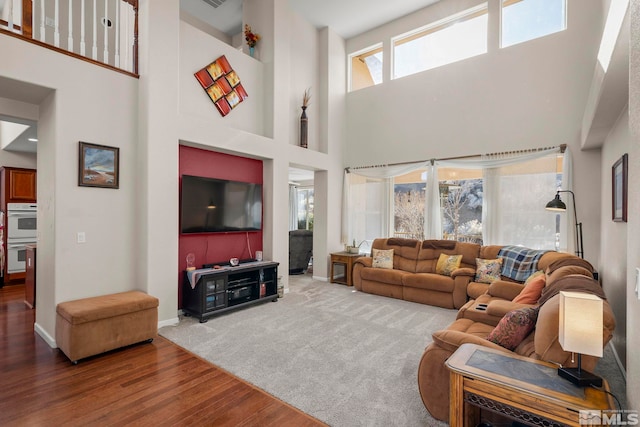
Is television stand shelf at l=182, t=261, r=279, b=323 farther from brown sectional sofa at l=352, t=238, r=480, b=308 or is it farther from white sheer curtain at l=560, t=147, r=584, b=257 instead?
white sheer curtain at l=560, t=147, r=584, b=257

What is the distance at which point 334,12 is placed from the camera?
A: 5.91 m

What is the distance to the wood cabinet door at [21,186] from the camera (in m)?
5.85

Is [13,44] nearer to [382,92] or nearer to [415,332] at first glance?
[415,332]

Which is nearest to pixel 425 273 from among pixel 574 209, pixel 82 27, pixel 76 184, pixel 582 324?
pixel 574 209

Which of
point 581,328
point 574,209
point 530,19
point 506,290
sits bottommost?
point 506,290

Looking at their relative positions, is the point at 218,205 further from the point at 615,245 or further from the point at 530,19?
the point at 530,19

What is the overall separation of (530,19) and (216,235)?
5.87 metres

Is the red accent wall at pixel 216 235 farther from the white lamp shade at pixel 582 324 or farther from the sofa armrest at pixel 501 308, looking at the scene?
the white lamp shade at pixel 582 324

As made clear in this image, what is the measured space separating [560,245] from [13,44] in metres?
6.60

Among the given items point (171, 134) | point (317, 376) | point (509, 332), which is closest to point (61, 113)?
point (171, 134)

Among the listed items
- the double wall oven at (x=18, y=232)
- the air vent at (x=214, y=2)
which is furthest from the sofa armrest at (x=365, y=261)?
the double wall oven at (x=18, y=232)

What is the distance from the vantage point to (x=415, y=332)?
12.1 feet

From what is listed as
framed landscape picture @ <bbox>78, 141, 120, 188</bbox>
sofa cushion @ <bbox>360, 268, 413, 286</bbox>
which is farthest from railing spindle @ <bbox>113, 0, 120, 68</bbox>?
sofa cushion @ <bbox>360, 268, 413, 286</bbox>

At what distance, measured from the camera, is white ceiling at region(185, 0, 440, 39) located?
5668 mm
